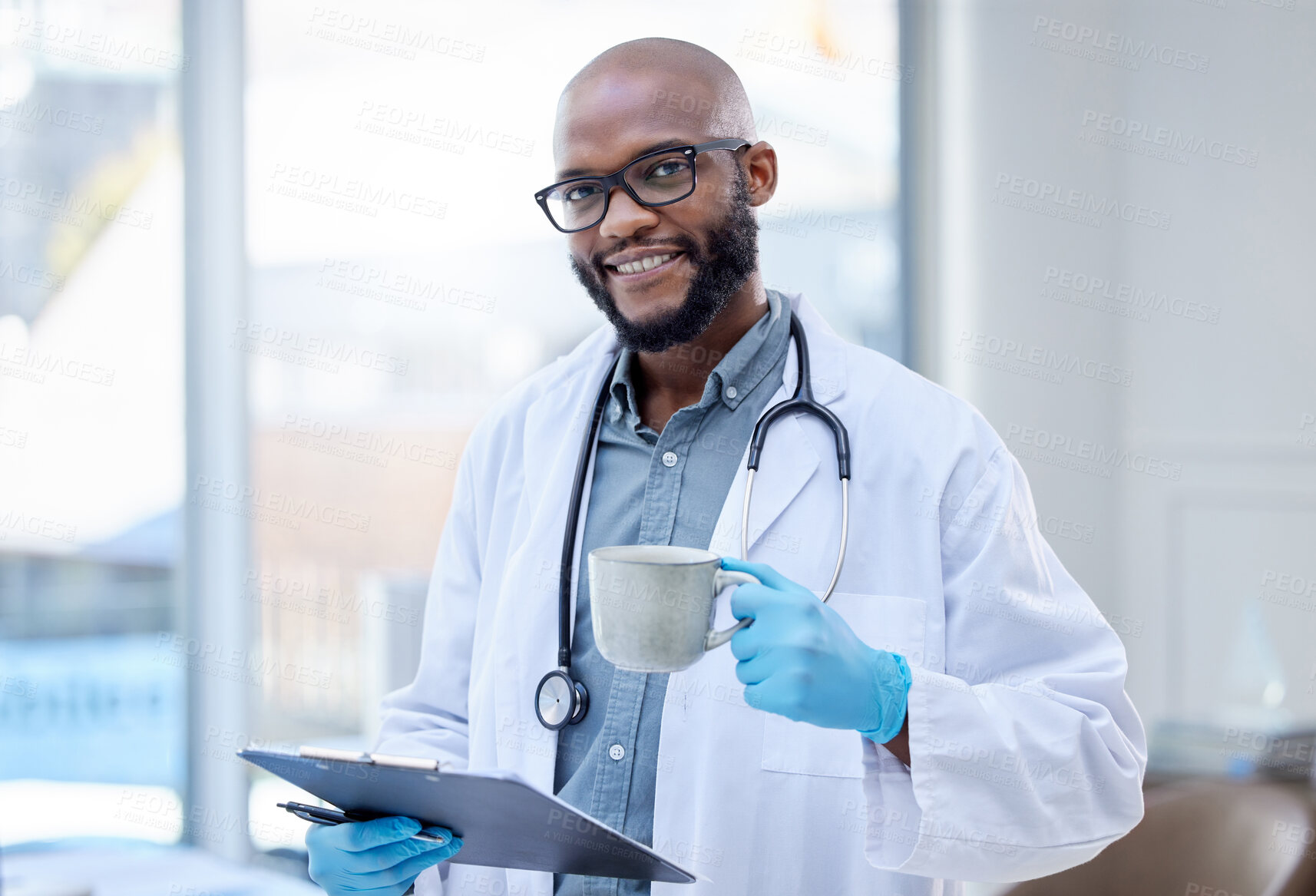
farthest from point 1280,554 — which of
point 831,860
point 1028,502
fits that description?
point 831,860

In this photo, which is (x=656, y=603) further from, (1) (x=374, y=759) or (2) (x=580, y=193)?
(2) (x=580, y=193)

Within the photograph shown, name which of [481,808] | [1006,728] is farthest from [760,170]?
[481,808]

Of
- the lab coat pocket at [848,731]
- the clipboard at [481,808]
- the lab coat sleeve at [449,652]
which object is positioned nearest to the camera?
the clipboard at [481,808]

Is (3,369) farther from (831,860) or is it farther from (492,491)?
(831,860)

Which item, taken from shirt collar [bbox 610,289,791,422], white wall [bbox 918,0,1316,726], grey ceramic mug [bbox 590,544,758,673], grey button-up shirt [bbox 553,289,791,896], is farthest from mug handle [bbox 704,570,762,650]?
white wall [bbox 918,0,1316,726]

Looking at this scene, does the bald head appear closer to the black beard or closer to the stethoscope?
the black beard

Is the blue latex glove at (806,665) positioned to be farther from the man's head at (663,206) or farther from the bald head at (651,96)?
the bald head at (651,96)

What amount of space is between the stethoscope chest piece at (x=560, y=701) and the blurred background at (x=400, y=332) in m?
1.04

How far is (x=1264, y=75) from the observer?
2506mm

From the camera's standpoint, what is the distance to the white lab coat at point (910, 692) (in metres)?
1.06

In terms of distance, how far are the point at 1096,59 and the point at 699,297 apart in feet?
6.67

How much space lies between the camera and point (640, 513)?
1.33m

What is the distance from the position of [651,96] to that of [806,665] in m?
0.76

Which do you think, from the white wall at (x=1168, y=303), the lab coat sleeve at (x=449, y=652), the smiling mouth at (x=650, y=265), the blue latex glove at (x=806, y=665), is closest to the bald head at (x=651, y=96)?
the smiling mouth at (x=650, y=265)
